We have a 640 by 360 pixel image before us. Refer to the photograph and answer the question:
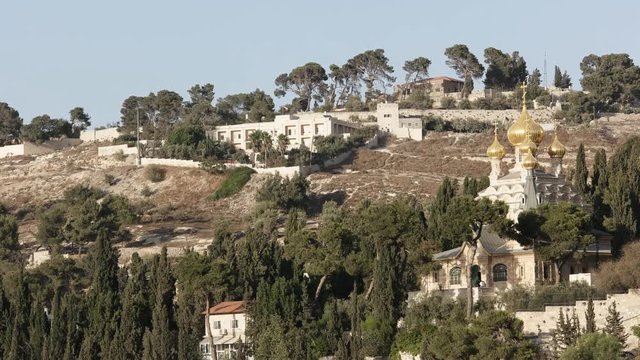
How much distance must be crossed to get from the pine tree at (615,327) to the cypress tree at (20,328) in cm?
2276

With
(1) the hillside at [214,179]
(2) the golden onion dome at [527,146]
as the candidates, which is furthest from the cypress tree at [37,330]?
(1) the hillside at [214,179]

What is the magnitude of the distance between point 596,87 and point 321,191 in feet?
90.9

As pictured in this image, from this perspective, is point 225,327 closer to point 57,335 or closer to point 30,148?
point 57,335

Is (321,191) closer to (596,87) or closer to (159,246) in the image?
(159,246)

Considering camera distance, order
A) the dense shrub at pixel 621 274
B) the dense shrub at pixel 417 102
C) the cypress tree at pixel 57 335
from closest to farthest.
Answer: the dense shrub at pixel 621 274 → the cypress tree at pixel 57 335 → the dense shrub at pixel 417 102

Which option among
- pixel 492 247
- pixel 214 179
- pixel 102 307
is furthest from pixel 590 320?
pixel 214 179

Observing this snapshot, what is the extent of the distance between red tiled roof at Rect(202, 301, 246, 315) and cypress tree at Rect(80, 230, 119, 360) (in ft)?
13.1

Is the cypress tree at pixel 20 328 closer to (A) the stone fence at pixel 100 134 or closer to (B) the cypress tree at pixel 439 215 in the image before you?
(B) the cypress tree at pixel 439 215

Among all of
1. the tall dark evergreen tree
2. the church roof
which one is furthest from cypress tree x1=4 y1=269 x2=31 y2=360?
the tall dark evergreen tree

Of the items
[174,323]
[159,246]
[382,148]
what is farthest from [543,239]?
[382,148]

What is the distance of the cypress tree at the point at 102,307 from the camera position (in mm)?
64750

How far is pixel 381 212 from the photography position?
70.2m

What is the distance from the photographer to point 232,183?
106m

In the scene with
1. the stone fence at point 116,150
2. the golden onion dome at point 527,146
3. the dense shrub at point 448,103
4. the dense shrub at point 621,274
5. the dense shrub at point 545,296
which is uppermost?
the dense shrub at point 448,103
